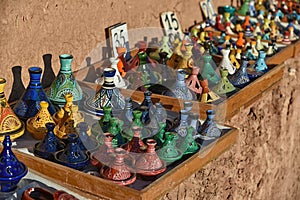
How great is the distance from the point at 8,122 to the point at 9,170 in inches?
12.2

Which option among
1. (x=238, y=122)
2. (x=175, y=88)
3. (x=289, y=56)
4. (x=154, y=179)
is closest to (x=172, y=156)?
(x=154, y=179)

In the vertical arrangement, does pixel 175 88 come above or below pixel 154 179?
above

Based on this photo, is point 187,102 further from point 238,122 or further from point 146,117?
point 238,122

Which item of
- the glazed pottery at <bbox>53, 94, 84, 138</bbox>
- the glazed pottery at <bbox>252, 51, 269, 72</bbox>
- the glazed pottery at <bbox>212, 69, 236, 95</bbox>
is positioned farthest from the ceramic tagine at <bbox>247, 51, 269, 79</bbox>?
the glazed pottery at <bbox>53, 94, 84, 138</bbox>

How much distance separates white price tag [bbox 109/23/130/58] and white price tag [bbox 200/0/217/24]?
767mm

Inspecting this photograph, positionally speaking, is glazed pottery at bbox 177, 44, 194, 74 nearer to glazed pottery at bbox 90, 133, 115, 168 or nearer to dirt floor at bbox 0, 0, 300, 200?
dirt floor at bbox 0, 0, 300, 200

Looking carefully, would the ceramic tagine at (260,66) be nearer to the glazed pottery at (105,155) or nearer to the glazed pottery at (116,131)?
the glazed pottery at (116,131)

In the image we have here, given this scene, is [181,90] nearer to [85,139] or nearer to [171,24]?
[85,139]

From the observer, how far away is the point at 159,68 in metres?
2.56

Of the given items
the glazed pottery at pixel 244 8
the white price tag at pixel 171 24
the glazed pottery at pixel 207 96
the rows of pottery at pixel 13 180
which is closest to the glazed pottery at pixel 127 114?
the glazed pottery at pixel 207 96

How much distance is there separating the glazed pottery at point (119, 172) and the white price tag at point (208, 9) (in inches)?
71.1

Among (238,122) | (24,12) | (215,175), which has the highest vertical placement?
(24,12)

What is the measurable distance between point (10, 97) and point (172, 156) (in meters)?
0.77

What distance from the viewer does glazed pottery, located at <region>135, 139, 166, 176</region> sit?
6.00 feet
